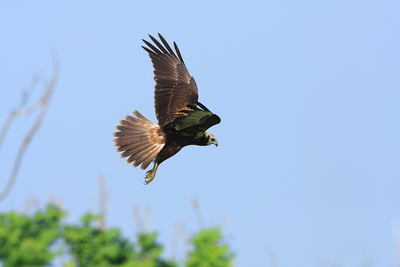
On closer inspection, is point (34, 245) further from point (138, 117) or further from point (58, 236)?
point (138, 117)

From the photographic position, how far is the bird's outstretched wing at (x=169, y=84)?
803 centimetres

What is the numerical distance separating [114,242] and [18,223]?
397 centimetres

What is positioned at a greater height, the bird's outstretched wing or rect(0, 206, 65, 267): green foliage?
rect(0, 206, 65, 267): green foliage

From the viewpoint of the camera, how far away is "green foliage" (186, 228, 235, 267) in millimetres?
19672

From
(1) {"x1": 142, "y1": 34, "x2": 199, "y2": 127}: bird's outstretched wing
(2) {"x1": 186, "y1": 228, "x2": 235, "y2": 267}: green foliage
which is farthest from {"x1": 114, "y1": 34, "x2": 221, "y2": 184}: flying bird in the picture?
(2) {"x1": 186, "y1": 228, "x2": 235, "y2": 267}: green foliage

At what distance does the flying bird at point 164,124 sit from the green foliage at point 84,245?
12244 mm

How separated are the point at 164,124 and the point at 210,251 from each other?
506 inches

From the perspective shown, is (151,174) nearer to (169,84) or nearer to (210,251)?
(169,84)

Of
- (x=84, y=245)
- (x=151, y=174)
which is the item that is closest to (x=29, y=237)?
(x=84, y=245)

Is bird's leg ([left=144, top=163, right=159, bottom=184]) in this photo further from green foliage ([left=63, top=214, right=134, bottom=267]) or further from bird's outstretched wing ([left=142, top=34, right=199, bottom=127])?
green foliage ([left=63, top=214, right=134, bottom=267])

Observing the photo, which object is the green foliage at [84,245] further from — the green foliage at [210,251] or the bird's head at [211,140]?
the bird's head at [211,140]

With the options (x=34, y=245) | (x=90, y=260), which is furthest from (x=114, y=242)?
(x=34, y=245)

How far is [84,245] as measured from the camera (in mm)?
21562

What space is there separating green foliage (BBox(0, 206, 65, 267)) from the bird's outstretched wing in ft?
42.5
